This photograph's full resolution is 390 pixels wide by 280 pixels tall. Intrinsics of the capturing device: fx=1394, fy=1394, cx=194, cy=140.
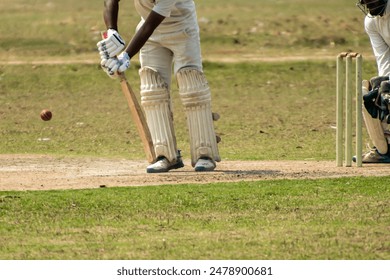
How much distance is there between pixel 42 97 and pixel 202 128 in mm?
9023

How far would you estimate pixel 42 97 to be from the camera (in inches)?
803

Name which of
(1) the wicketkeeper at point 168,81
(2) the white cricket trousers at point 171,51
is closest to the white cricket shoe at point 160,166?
(1) the wicketkeeper at point 168,81

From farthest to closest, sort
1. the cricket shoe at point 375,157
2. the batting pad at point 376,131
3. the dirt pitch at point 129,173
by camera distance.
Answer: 1. the cricket shoe at point 375,157
2. the batting pad at point 376,131
3. the dirt pitch at point 129,173

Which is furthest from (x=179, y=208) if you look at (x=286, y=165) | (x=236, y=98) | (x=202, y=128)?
(x=236, y=98)

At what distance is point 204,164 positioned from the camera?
1171 centimetres

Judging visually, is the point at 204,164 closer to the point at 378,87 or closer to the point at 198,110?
the point at 198,110

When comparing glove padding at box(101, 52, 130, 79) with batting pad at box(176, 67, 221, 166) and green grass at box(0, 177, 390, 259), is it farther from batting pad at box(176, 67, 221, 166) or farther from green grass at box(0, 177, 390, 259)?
green grass at box(0, 177, 390, 259)

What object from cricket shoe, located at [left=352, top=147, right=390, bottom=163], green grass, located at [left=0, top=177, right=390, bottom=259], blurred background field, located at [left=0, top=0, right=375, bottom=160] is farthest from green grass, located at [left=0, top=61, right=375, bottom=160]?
green grass, located at [left=0, top=177, right=390, bottom=259]

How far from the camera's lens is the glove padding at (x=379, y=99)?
1161 cm

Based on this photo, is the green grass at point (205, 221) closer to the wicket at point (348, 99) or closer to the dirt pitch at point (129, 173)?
the dirt pitch at point (129, 173)

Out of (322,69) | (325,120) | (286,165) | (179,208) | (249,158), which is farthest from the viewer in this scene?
(322,69)

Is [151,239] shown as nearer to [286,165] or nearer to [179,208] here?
[179,208]

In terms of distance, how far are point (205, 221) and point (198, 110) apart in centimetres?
250

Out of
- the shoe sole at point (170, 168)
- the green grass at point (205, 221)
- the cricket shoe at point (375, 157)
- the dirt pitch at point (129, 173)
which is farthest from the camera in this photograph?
the cricket shoe at point (375, 157)
